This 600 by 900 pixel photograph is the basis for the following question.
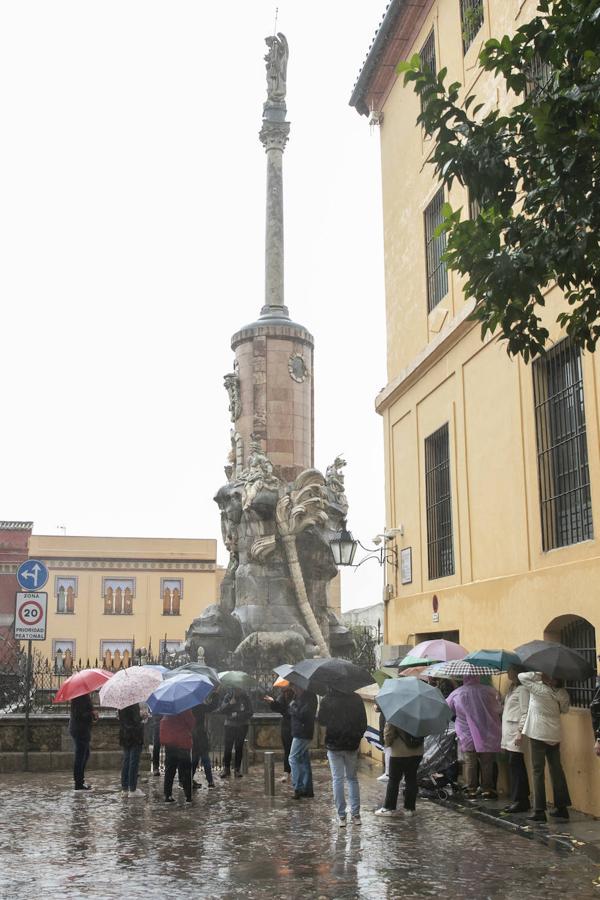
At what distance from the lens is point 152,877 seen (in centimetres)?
839

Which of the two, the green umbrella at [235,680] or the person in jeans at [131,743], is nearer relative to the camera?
the person in jeans at [131,743]

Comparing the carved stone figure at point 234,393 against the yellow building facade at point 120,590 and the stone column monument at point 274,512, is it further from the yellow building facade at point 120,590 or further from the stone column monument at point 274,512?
the yellow building facade at point 120,590

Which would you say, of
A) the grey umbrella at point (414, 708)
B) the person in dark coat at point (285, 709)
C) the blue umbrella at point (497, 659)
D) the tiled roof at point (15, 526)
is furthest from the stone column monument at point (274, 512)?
the tiled roof at point (15, 526)

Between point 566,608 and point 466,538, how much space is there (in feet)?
11.9

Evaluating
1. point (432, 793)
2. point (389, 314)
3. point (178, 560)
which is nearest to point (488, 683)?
point (432, 793)

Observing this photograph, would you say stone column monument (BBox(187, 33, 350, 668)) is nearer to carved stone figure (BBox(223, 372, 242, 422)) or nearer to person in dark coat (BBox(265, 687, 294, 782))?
carved stone figure (BBox(223, 372, 242, 422))

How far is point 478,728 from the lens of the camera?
12.3m

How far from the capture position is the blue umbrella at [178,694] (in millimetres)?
12125

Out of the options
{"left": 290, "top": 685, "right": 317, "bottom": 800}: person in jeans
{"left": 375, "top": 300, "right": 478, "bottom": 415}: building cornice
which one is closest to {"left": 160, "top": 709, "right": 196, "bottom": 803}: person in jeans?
{"left": 290, "top": 685, "right": 317, "bottom": 800}: person in jeans

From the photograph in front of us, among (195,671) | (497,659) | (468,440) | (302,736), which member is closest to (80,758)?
(195,671)

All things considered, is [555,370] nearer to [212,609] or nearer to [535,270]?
[535,270]

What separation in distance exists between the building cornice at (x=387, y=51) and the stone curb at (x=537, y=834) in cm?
1302

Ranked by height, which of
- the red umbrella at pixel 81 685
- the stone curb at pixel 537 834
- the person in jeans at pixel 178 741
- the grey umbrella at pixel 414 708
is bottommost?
the stone curb at pixel 537 834

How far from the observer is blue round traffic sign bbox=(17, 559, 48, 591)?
16.2 metres
